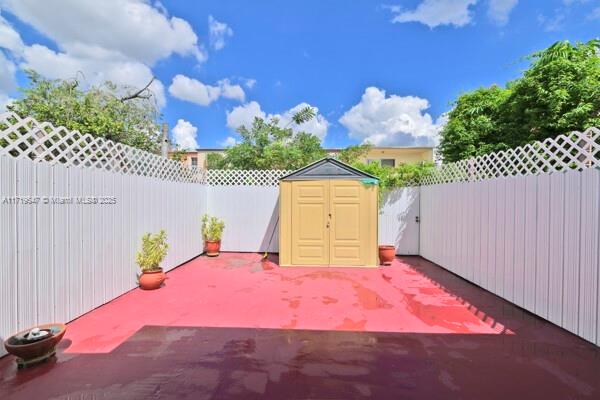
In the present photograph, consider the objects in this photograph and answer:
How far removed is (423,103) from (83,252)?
695 inches

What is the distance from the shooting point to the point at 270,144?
1086 cm

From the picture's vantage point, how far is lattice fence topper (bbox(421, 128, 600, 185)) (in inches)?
116

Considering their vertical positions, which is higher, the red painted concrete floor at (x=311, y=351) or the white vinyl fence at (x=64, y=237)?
the white vinyl fence at (x=64, y=237)

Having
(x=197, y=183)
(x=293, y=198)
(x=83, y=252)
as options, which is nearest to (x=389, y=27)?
(x=293, y=198)

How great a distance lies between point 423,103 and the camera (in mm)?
16859

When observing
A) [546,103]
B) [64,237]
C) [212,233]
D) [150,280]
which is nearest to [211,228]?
[212,233]

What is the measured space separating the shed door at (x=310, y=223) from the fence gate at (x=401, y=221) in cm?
201

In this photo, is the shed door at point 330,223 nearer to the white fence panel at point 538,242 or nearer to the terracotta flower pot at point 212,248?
the white fence panel at point 538,242

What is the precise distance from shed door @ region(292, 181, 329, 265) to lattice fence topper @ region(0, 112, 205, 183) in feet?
9.39

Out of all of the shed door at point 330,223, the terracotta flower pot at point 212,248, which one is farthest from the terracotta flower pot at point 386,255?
the terracotta flower pot at point 212,248

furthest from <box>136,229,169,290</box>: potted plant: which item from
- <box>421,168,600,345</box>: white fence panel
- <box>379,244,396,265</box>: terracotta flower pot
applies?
<box>421,168,600,345</box>: white fence panel

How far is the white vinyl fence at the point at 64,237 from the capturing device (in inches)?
106

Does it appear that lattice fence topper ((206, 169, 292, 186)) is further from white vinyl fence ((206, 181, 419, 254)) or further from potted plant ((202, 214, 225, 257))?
potted plant ((202, 214, 225, 257))

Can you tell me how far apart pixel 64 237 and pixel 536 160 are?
575 cm
